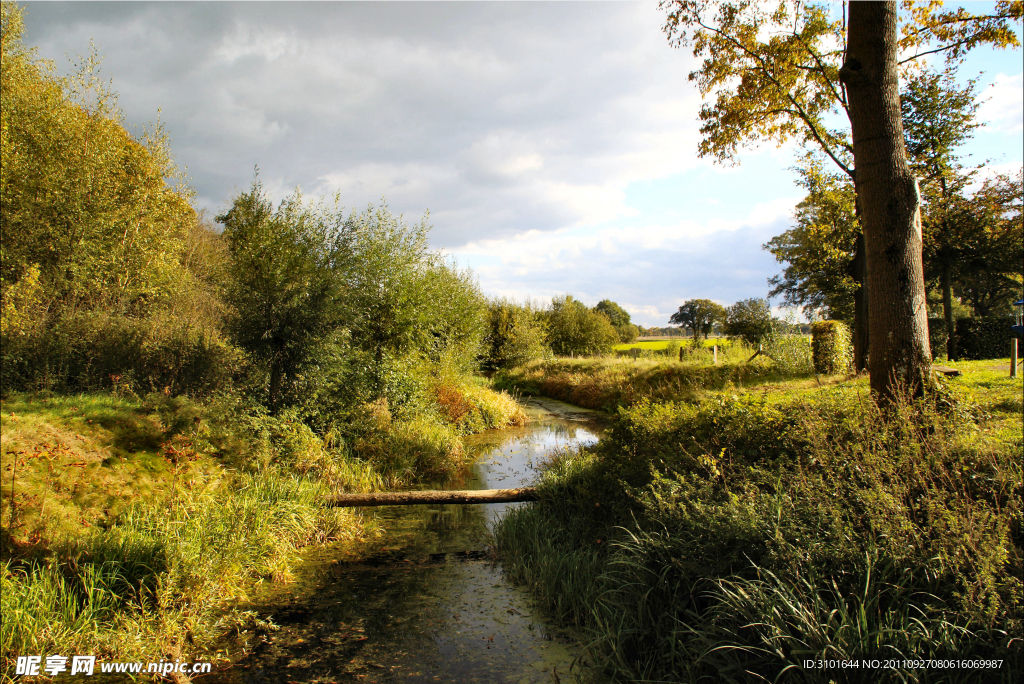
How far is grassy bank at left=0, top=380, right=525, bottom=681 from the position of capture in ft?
14.1

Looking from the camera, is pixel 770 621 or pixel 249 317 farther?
pixel 249 317

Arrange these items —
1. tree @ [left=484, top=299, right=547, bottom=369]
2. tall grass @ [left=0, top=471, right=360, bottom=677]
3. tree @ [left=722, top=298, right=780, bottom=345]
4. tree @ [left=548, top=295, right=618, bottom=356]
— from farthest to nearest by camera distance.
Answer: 1. tree @ [left=548, top=295, right=618, bottom=356]
2. tree @ [left=484, top=299, right=547, bottom=369]
3. tree @ [left=722, top=298, right=780, bottom=345]
4. tall grass @ [left=0, top=471, right=360, bottom=677]

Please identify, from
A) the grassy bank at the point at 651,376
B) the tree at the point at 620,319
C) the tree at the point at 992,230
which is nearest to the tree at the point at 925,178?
the tree at the point at 992,230

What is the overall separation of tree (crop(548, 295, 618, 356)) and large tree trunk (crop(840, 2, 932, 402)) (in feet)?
99.1

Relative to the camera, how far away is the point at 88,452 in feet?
21.5

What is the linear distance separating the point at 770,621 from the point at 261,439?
25.9 ft

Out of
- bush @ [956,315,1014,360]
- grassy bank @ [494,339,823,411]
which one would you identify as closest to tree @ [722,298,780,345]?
grassy bank @ [494,339,823,411]

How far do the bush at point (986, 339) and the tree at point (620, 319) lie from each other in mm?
34704

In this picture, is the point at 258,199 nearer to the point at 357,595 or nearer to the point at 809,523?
the point at 357,595

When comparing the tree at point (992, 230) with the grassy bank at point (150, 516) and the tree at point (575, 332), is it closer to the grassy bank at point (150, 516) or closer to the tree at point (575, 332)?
the tree at point (575, 332)

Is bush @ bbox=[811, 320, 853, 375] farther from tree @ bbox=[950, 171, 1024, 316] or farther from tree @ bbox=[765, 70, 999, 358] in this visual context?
tree @ bbox=[950, 171, 1024, 316]

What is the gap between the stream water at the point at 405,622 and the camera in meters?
4.24

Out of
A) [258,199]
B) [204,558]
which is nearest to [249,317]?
[258,199]

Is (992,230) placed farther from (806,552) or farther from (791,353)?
(806,552)
